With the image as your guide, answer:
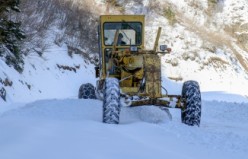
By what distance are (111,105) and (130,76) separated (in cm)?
190

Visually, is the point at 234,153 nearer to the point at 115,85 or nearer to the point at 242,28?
the point at 115,85

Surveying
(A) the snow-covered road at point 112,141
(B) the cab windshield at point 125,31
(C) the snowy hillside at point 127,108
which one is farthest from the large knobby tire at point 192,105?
(B) the cab windshield at point 125,31

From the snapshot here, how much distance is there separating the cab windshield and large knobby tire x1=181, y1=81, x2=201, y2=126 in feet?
9.87

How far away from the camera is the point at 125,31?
11.7m

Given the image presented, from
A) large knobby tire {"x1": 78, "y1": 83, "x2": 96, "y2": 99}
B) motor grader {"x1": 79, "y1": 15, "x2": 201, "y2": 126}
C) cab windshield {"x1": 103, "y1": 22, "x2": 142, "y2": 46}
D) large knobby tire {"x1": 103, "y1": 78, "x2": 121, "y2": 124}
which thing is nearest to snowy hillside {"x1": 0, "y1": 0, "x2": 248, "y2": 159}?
large knobby tire {"x1": 103, "y1": 78, "x2": 121, "y2": 124}

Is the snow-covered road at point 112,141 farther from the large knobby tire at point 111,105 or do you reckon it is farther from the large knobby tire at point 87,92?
the large knobby tire at point 87,92

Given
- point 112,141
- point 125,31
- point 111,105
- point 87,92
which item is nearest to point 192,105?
point 111,105

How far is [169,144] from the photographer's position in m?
6.12

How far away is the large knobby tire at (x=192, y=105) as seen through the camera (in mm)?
8938

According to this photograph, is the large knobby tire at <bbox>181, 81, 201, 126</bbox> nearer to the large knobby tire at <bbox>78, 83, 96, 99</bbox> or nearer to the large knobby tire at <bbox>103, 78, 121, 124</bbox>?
the large knobby tire at <bbox>103, 78, 121, 124</bbox>

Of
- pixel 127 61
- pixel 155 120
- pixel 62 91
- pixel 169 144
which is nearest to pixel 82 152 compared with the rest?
pixel 169 144

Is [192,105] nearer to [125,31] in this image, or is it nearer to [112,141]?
[125,31]

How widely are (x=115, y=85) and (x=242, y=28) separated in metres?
29.7

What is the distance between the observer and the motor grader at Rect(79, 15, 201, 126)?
28.0ft
